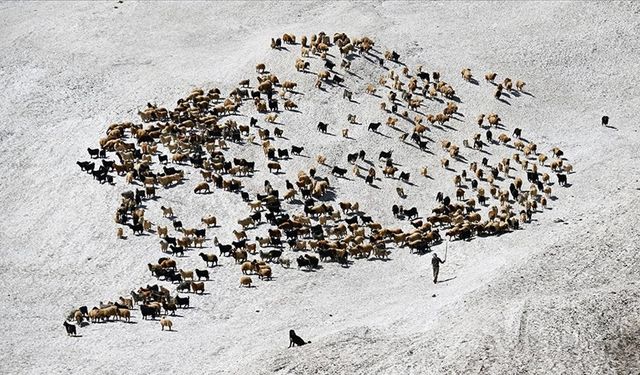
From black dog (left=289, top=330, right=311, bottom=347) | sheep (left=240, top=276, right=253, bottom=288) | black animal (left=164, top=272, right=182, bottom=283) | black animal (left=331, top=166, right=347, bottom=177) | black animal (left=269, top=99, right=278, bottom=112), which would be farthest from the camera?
black animal (left=269, top=99, right=278, bottom=112)

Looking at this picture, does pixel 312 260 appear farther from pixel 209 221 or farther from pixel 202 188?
pixel 202 188

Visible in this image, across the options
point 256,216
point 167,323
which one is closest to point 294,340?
point 167,323

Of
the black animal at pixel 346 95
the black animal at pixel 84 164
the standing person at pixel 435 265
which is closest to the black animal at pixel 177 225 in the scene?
the black animal at pixel 84 164

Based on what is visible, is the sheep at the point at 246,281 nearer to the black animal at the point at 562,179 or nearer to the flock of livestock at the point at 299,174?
the flock of livestock at the point at 299,174

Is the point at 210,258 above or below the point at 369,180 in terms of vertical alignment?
above

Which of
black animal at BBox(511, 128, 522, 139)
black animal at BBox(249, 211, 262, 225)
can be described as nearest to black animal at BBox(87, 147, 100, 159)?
black animal at BBox(249, 211, 262, 225)

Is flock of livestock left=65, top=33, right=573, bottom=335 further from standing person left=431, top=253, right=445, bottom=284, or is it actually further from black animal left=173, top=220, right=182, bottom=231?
standing person left=431, top=253, right=445, bottom=284
